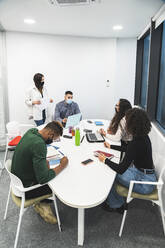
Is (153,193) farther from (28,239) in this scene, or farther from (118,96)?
(118,96)

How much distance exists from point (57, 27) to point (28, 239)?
3.63 m

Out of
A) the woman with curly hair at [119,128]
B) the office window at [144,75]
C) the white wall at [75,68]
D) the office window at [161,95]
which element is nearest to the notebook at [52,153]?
the woman with curly hair at [119,128]

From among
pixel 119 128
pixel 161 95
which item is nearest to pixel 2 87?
pixel 119 128

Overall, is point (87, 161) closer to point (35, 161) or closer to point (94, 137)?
point (35, 161)

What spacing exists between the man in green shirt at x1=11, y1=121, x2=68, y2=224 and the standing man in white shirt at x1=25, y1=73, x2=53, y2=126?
7.31ft

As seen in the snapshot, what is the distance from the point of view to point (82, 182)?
1628mm

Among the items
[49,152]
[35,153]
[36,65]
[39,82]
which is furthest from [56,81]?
[35,153]

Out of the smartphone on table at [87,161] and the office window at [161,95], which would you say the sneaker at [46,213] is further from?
the office window at [161,95]

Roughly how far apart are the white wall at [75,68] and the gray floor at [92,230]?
9.90 feet

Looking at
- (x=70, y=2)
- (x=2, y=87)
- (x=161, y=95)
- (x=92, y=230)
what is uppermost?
(x=70, y=2)

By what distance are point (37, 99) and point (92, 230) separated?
8.79 feet

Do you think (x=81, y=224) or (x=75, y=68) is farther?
(x=75, y=68)

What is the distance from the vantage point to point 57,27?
12.7 feet

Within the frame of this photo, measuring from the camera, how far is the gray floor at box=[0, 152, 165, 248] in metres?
1.84
